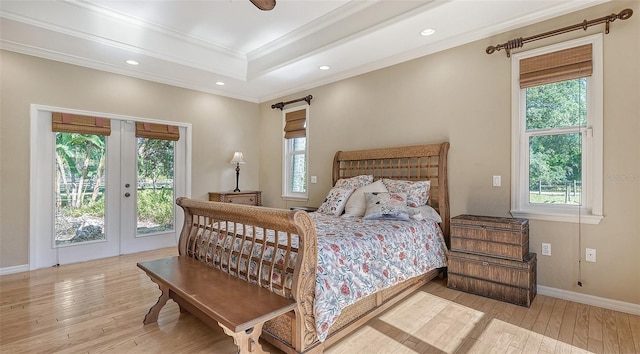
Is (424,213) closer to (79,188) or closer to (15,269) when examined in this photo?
(79,188)

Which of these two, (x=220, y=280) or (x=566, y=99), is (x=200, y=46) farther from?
(x=566, y=99)

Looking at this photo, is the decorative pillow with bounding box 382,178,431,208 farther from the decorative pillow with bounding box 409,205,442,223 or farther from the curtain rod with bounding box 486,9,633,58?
the curtain rod with bounding box 486,9,633,58

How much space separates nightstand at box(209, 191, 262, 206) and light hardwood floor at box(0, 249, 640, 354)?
2.12 meters

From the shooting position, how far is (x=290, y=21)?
363cm

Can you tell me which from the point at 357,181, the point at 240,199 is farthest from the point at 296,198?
the point at 357,181

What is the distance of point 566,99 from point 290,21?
3.03 metres

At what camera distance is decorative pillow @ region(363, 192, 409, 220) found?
9.89ft

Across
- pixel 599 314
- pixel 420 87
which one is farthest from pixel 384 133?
pixel 599 314

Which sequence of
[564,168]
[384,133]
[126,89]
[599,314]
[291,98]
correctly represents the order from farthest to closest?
[291,98] → [126,89] → [384,133] → [564,168] → [599,314]

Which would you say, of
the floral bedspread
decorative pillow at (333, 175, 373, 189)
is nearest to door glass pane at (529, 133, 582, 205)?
the floral bedspread

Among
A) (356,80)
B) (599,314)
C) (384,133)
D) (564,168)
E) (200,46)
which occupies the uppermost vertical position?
(200,46)

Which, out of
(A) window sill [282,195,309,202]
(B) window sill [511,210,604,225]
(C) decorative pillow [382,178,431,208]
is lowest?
(A) window sill [282,195,309,202]

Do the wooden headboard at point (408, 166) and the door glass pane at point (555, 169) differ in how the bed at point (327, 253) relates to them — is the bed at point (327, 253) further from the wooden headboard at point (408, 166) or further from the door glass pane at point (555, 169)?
the door glass pane at point (555, 169)

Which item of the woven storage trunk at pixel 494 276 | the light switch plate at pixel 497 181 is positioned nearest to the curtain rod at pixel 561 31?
the light switch plate at pixel 497 181
